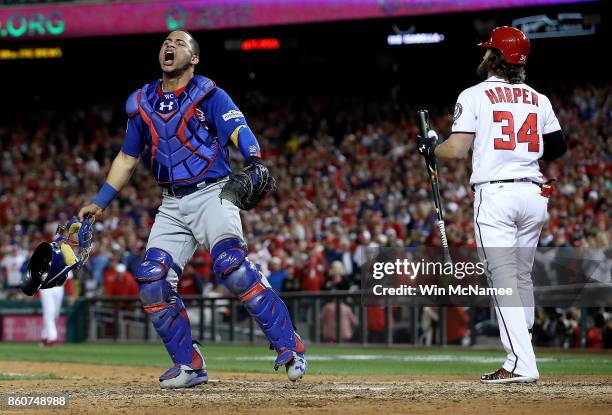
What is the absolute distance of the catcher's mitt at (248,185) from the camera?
6215mm

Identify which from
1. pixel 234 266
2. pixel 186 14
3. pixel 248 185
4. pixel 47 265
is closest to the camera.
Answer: pixel 248 185

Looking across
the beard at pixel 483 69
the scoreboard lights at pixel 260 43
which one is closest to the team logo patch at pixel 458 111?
the beard at pixel 483 69

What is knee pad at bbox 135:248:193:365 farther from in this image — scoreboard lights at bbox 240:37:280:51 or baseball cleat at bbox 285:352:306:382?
scoreboard lights at bbox 240:37:280:51

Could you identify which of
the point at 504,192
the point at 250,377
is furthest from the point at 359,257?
the point at 504,192

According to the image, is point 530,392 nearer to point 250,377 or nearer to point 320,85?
point 250,377

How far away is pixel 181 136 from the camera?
6523mm

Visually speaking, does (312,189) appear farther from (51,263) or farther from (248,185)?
(248,185)

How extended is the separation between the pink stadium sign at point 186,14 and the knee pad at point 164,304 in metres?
14.2

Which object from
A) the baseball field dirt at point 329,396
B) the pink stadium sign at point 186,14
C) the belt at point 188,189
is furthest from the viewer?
the pink stadium sign at point 186,14

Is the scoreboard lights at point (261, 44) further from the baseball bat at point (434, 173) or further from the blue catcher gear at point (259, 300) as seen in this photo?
the blue catcher gear at point (259, 300)

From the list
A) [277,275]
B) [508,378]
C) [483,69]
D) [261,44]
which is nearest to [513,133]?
[483,69]

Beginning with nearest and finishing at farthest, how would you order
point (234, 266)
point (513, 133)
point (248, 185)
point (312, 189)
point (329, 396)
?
point (329, 396)
point (248, 185)
point (234, 266)
point (513, 133)
point (312, 189)

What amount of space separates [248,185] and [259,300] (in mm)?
703

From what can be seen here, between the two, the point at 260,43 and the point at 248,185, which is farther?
the point at 260,43
